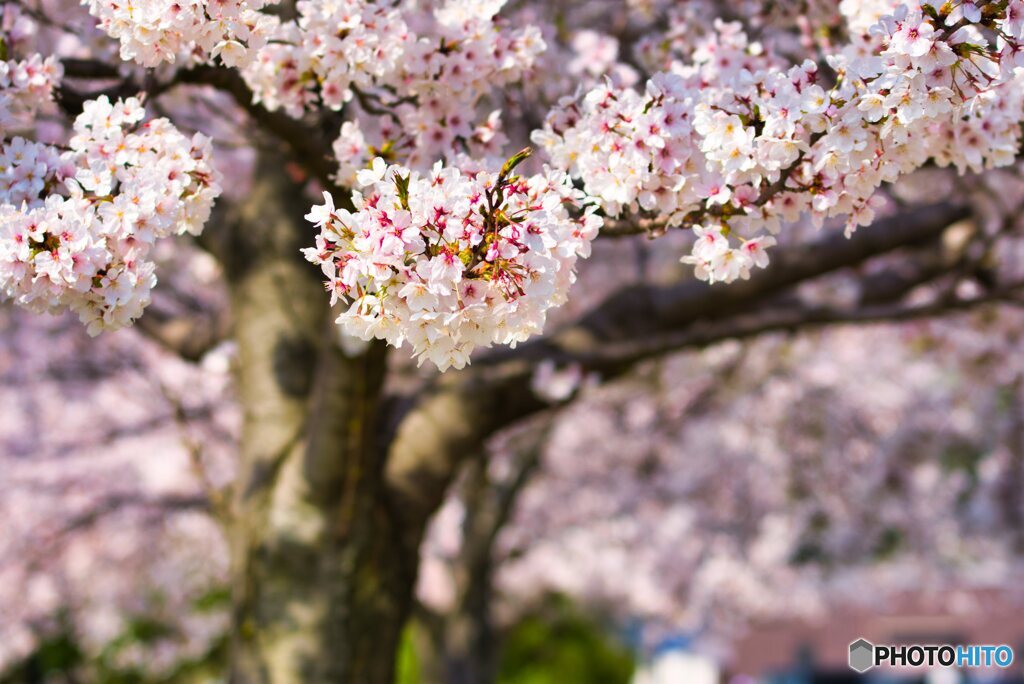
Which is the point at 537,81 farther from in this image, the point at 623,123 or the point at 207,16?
the point at 207,16

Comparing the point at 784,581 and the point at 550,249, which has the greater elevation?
the point at 784,581

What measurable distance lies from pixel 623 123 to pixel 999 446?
414 inches

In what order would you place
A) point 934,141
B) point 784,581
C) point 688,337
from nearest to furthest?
point 934,141
point 688,337
point 784,581

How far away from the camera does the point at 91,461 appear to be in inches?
411

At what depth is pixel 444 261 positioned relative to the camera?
219 cm

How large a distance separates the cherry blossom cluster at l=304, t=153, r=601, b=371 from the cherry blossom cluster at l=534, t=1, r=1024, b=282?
0.57 meters

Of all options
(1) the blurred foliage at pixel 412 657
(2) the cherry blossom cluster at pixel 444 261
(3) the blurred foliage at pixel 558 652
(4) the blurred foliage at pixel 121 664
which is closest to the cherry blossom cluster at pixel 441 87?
(2) the cherry blossom cluster at pixel 444 261

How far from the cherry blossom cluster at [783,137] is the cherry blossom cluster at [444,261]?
567 millimetres

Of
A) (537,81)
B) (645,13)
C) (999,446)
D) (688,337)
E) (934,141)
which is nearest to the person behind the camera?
(934,141)

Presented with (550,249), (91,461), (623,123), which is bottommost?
(550,249)

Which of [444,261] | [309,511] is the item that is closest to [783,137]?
[444,261]

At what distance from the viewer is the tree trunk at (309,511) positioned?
15.1 ft

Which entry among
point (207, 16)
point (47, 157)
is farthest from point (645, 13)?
point (47, 157)

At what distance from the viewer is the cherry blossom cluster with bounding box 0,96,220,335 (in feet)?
8.30
